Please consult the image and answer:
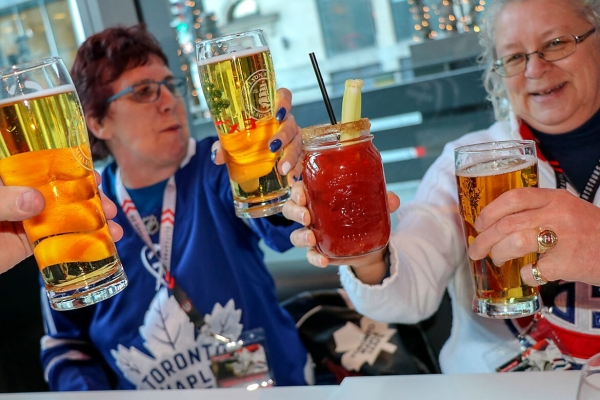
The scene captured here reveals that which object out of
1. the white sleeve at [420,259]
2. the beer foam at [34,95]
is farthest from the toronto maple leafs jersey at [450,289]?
the beer foam at [34,95]

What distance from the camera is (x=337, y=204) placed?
111cm

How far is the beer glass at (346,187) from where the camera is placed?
1.09 metres

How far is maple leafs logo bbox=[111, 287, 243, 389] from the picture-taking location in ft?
6.47

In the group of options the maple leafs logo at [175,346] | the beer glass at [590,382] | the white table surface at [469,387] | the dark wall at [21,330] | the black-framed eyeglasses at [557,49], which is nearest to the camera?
the beer glass at [590,382]

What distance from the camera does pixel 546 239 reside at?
1118 millimetres

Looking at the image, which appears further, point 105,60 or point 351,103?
point 105,60

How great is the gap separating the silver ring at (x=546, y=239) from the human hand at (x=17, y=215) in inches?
30.7

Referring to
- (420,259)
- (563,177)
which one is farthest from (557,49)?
(420,259)

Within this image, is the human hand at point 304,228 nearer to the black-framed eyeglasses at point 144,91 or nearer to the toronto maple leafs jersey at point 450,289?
the toronto maple leafs jersey at point 450,289

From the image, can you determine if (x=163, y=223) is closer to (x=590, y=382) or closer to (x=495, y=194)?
(x=495, y=194)

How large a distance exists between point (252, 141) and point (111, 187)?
42.5 inches

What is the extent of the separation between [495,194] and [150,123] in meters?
1.28

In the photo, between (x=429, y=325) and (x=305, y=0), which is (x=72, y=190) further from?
(x=305, y=0)

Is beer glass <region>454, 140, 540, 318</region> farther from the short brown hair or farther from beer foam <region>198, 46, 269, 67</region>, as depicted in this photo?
the short brown hair
